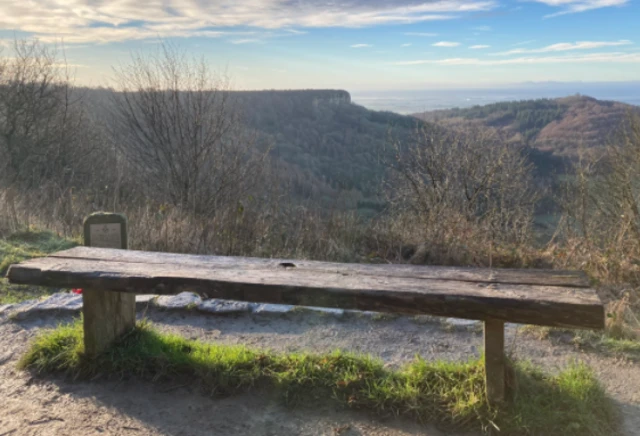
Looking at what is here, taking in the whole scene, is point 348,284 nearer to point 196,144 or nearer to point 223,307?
point 223,307

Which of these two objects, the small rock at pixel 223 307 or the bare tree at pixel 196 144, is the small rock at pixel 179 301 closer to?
the small rock at pixel 223 307

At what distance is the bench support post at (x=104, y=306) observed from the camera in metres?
2.61

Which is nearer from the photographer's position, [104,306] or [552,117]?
[104,306]

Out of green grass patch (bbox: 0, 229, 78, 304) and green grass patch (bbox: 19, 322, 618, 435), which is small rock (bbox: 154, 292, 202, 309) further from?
green grass patch (bbox: 0, 229, 78, 304)

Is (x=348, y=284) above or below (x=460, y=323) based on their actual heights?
above

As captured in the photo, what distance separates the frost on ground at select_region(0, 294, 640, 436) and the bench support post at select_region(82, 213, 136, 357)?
9.0 inches

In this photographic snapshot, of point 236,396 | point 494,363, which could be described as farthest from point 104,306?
point 494,363

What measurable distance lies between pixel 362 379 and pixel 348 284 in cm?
53

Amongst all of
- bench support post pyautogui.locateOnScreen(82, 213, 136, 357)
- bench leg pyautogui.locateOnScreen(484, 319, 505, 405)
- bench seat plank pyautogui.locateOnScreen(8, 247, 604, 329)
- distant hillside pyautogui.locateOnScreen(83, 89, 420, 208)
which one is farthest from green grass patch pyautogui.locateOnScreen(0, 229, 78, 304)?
distant hillside pyautogui.locateOnScreen(83, 89, 420, 208)

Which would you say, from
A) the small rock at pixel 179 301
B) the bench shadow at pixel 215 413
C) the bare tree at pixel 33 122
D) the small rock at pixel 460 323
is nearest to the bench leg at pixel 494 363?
the bench shadow at pixel 215 413

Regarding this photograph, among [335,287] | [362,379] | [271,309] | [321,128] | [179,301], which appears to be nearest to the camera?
[335,287]

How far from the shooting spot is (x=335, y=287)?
2.17 m

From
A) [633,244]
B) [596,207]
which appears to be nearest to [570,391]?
[633,244]

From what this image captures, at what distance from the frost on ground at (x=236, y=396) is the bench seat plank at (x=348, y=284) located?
0.51m
